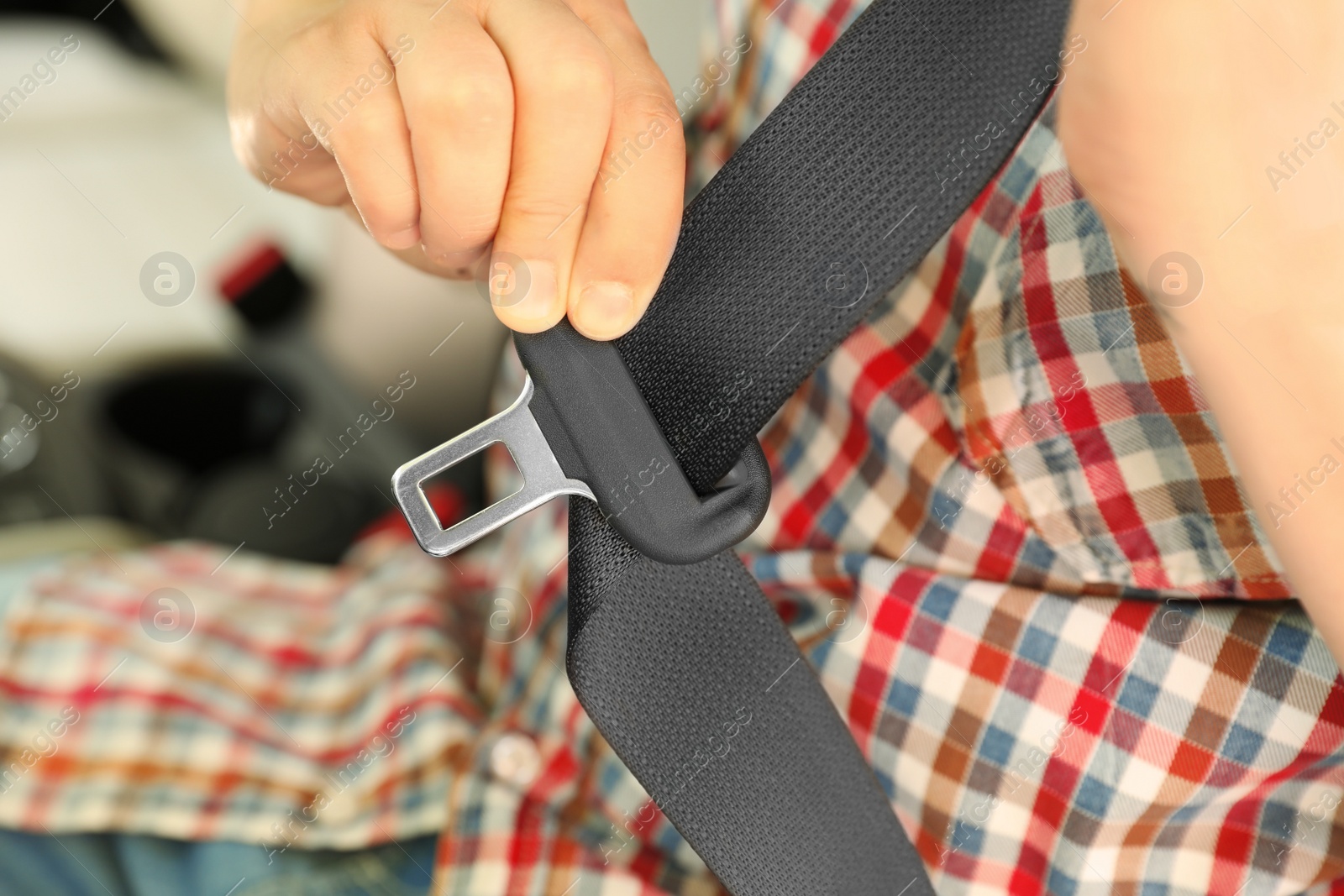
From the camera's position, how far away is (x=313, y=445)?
96 cm

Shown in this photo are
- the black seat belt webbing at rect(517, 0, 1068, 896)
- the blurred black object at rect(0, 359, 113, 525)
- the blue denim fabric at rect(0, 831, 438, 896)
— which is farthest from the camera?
the blurred black object at rect(0, 359, 113, 525)

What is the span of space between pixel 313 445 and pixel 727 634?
64cm

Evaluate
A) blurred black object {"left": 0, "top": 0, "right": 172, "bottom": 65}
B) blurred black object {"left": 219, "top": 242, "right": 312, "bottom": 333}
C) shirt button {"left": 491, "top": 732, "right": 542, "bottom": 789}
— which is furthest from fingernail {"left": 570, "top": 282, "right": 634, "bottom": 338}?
blurred black object {"left": 0, "top": 0, "right": 172, "bottom": 65}

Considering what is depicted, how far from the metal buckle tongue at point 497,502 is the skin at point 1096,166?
0.05 metres

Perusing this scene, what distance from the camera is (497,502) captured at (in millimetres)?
390

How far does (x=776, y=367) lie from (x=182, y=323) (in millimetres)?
774

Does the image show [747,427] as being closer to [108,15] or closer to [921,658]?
[921,658]

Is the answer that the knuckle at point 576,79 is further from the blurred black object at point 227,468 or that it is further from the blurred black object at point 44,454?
the blurred black object at point 44,454

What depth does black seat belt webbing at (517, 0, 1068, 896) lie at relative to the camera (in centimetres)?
41

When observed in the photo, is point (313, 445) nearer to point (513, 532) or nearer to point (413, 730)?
point (513, 532)

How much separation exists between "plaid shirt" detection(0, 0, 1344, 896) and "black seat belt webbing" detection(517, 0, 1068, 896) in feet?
0.22

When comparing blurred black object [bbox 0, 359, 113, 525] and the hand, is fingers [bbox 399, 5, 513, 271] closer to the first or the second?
the hand

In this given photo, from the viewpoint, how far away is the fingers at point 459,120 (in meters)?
0.36

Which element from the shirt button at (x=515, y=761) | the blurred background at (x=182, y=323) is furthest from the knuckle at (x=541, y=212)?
the blurred background at (x=182, y=323)
